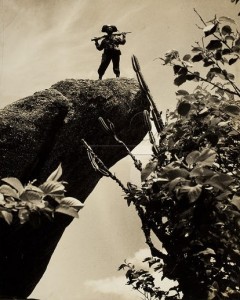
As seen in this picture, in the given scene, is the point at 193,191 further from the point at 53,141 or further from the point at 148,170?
the point at 53,141

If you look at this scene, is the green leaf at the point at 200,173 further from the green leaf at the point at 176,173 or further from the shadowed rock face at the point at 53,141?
the shadowed rock face at the point at 53,141

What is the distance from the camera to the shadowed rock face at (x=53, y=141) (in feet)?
35.0

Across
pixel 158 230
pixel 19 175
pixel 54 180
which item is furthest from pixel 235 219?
pixel 19 175

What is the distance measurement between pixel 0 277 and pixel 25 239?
1491mm

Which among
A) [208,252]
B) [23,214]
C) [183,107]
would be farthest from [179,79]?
[23,214]

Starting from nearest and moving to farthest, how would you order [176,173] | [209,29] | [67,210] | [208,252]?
[67,210] < [176,173] < [209,29] < [208,252]

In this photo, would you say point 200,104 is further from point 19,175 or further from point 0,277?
point 0,277

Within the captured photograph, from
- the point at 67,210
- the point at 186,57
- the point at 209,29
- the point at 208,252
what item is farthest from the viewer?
the point at 208,252

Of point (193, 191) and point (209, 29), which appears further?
point (209, 29)

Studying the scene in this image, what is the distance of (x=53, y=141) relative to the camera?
1132cm

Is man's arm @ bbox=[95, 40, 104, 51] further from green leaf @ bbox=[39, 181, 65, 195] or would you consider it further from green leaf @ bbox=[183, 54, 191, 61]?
green leaf @ bbox=[39, 181, 65, 195]

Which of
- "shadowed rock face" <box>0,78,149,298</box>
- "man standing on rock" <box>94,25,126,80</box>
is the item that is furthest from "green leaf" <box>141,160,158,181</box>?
"man standing on rock" <box>94,25,126,80</box>

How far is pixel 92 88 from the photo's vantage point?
1228 cm

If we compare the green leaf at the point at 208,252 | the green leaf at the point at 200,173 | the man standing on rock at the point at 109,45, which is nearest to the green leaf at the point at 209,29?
the green leaf at the point at 200,173
